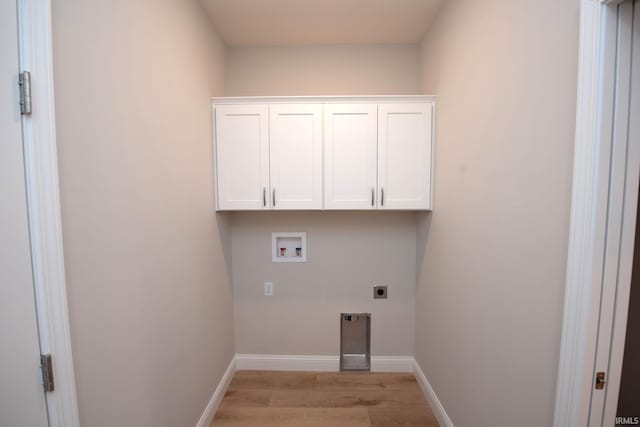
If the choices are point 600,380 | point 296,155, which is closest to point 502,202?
point 600,380

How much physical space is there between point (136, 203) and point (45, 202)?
1.24 feet

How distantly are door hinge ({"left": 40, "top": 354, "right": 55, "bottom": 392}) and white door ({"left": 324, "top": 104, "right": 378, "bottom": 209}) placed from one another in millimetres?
1540

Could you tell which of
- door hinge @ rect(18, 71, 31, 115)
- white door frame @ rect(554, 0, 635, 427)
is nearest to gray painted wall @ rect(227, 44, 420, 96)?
white door frame @ rect(554, 0, 635, 427)

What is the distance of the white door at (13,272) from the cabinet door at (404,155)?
1.76 meters

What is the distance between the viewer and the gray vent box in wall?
235cm

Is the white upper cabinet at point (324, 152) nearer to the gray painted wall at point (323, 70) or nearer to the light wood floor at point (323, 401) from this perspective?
the gray painted wall at point (323, 70)

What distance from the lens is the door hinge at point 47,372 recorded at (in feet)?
2.44

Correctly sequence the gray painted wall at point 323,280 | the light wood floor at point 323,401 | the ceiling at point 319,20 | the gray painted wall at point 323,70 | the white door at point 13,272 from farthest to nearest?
the gray painted wall at point 323,280
the gray painted wall at point 323,70
the light wood floor at point 323,401
the ceiling at point 319,20
the white door at point 13,272

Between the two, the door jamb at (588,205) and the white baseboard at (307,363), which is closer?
the door jamb at (588,205)

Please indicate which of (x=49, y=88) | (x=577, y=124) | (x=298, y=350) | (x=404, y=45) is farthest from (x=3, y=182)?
(x=404, y=45)

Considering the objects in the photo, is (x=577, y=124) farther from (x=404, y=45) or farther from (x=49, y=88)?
(x=404, y=45)

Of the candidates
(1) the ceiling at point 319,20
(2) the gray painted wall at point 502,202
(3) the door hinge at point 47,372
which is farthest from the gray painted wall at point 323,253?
(3) the door hinge at point 47,372

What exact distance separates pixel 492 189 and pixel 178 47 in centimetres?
181

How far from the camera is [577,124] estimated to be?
792 mm
